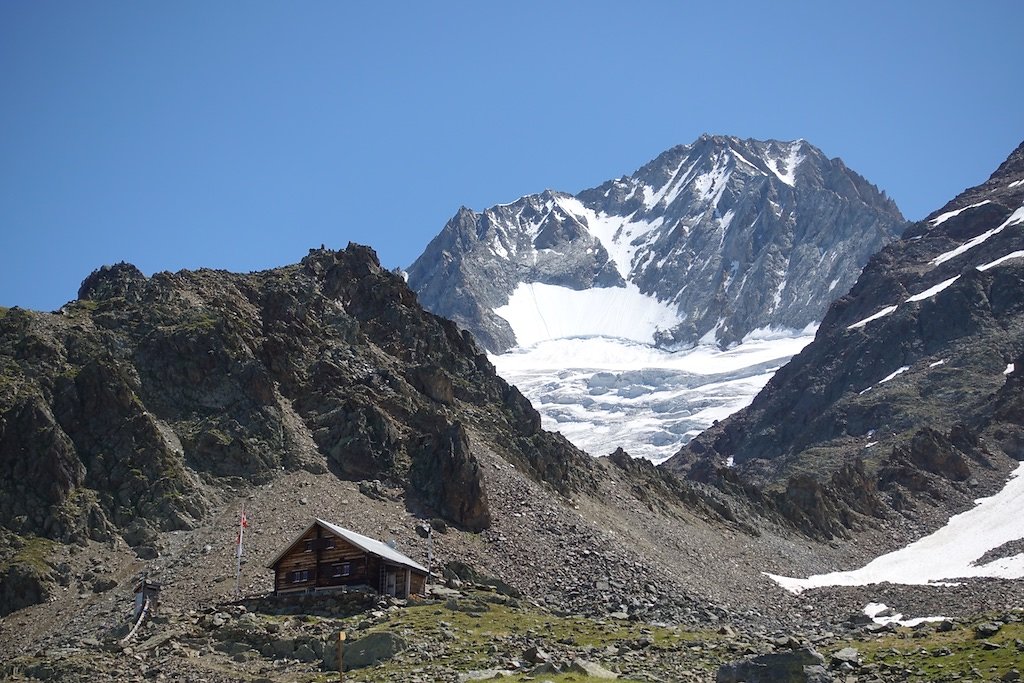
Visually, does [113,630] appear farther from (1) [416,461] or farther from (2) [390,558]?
(1) [416,461]

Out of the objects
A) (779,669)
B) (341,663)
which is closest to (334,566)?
(341,663)

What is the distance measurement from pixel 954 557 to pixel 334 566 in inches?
3590

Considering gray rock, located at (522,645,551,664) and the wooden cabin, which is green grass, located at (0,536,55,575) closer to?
the wooden cabin

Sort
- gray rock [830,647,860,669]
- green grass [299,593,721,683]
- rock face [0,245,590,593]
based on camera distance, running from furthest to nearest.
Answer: rock face [0,245,590,593] < green grass [299,593,721,683] < gray rock [830,647,860,669]

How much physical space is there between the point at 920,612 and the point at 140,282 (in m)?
75.5

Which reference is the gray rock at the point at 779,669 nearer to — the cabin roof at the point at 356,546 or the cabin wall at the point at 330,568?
the cabin roof at the point at 356,546

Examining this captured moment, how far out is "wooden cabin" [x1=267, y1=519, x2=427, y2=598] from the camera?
6575cm

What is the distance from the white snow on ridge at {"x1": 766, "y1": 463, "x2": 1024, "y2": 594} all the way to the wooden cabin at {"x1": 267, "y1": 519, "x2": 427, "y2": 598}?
60639 mm

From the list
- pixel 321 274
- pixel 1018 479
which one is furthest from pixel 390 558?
pixel 1018 479

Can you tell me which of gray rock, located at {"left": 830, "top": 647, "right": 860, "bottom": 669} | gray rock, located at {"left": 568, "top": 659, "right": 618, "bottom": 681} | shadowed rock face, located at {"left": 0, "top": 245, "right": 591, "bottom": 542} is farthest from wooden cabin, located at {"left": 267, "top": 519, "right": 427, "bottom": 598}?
gray rock, located at {"left": 830, "top": 647, "right": 860, "bottom": 669}

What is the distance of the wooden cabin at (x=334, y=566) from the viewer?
216ft

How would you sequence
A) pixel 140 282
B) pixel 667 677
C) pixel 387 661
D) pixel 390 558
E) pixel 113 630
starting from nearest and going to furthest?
1. pixel 667 677
2. pixel 387 661
3. pixel 113 630
4. pixel 390 558
5. pixel 140 282

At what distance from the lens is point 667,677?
151 ft

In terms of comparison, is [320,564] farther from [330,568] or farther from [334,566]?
[334,566]
